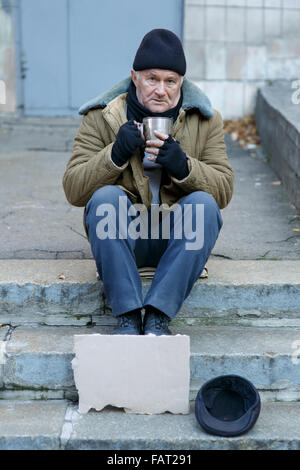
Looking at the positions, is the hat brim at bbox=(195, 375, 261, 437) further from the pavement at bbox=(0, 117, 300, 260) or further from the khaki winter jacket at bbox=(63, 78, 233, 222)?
the pavement at bbox=(0, 117, 300, 260)

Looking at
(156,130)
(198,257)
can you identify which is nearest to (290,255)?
(198,257)

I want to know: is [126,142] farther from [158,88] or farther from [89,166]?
[158,88]

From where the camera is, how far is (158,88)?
3.11 metres

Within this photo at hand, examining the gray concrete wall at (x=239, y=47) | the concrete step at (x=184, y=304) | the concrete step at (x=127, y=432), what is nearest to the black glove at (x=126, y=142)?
the concrete step at (x=184, y=304)

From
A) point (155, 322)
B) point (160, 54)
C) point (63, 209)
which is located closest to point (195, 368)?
point (155, 322)

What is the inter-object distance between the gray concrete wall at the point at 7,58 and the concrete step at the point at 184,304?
174 inches

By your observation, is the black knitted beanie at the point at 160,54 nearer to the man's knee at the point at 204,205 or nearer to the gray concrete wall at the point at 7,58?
the man's knee at the point at 204,205

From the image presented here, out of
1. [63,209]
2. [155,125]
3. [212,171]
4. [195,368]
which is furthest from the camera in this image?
[63,209]

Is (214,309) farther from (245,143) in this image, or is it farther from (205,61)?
(205,61)

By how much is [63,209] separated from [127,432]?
92.7 inches

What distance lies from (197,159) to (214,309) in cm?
73

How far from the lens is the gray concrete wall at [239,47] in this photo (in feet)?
23.9

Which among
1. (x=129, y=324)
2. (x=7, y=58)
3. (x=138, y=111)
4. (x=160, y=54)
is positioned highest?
A: (x=160, y=54)
